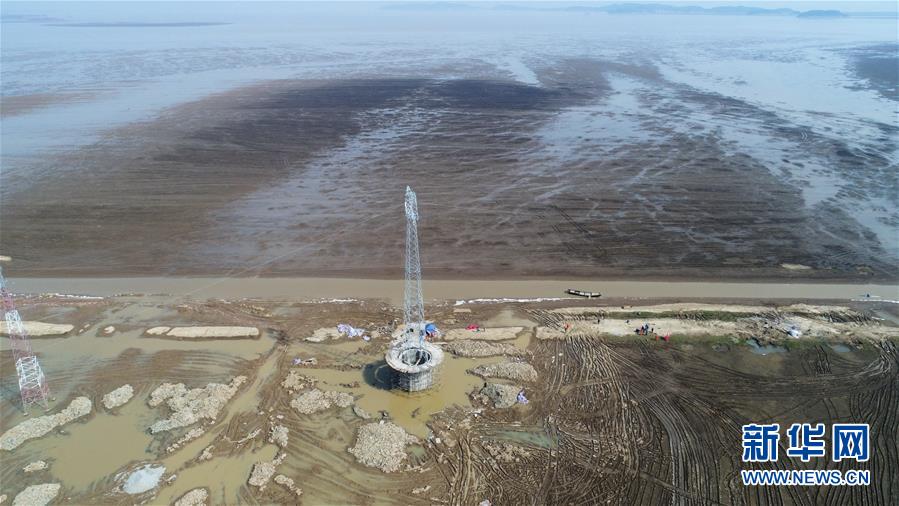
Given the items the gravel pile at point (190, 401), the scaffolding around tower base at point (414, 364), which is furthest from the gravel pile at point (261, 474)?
the scaffolding around tower base at point (414, 364)

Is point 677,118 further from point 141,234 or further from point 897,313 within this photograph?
point 141,234

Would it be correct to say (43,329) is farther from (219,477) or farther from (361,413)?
(361,413)

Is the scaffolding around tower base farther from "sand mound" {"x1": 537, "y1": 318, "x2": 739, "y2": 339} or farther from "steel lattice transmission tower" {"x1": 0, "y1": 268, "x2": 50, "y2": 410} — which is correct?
"steel lattice transmission tower" {"x1": 0, "y1": 268, "x2": 50, "y2": 410}

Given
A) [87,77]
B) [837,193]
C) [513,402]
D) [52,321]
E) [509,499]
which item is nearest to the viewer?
[509,499]

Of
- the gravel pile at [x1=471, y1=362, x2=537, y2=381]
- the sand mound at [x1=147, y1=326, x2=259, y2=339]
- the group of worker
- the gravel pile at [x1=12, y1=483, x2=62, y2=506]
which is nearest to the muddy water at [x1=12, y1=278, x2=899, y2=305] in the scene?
the sand mound at [x1=147, y1=326, x2=259, y2=339]

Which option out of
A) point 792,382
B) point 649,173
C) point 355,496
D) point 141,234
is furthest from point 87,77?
point 792,382
